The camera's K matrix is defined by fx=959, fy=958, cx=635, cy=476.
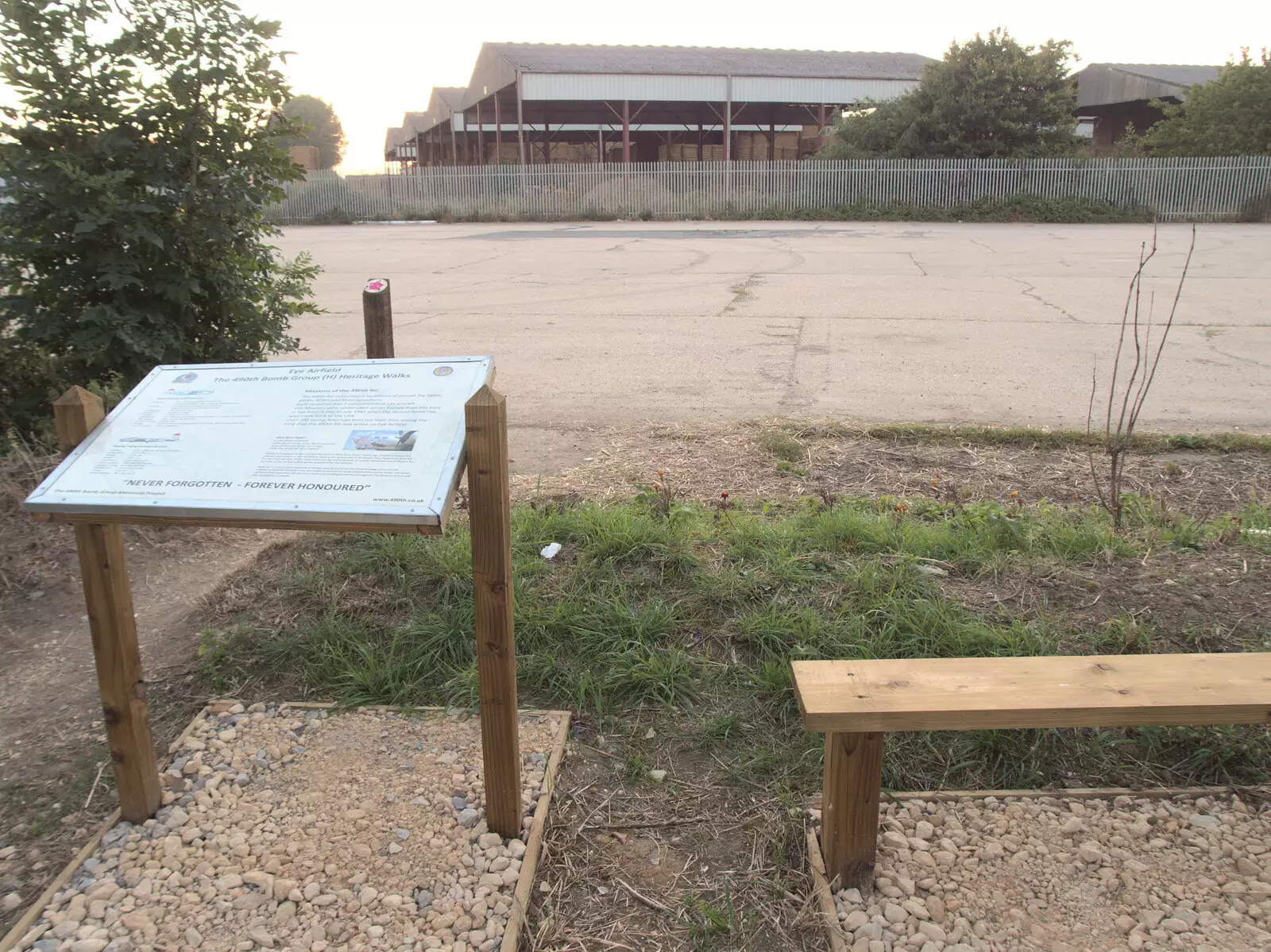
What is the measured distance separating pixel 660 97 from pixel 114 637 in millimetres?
33981

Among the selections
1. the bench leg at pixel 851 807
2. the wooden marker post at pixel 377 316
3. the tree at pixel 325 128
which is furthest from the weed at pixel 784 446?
the tree at pixel 325 128

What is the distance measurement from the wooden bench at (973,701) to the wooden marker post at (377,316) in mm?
3022

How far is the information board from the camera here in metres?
2.23

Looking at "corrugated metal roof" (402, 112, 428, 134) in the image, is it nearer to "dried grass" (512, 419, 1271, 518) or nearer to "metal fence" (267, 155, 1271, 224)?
"metal fence" (267, 155, 1271, 224)

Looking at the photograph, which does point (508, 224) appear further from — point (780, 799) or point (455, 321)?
point (780, 799)

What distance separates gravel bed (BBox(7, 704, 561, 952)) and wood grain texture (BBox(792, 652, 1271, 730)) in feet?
3.20

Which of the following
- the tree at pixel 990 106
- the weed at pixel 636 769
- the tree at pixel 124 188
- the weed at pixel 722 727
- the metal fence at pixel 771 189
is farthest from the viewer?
the tree at pixel 990 106

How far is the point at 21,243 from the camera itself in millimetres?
4609

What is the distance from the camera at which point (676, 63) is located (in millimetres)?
36594

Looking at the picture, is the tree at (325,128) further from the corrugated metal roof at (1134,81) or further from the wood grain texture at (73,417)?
the wood grain texture at (73,417)

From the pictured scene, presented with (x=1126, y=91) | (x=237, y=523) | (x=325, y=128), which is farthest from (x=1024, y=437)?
(x=325, y=128)

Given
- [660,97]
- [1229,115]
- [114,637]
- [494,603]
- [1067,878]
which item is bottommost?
[1067,878]

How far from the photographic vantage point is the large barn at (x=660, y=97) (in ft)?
110

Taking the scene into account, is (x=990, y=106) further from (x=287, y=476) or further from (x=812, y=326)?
(x=287, y=476)
